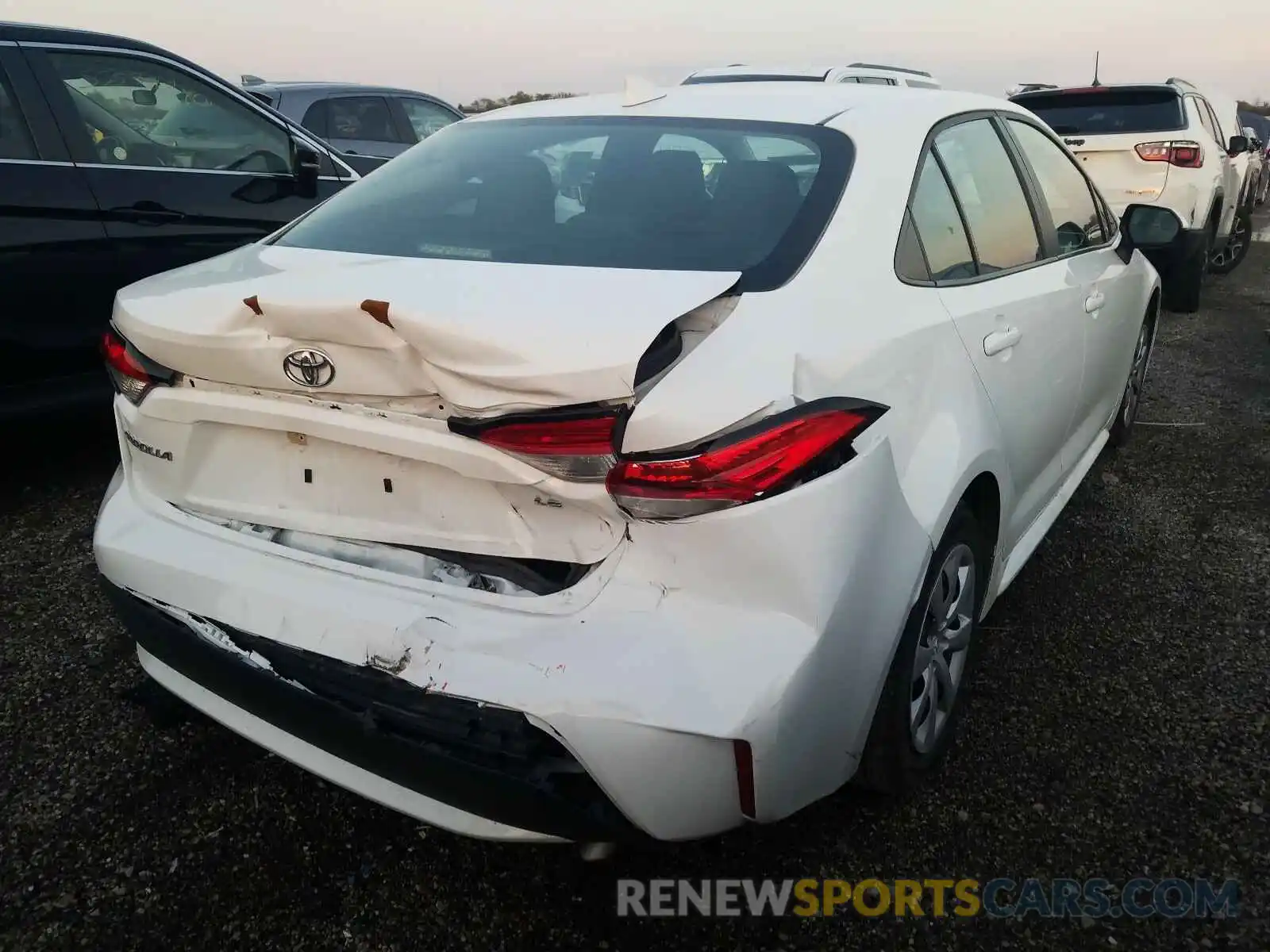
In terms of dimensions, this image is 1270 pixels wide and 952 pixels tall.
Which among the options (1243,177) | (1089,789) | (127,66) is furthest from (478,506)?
(1243,177)

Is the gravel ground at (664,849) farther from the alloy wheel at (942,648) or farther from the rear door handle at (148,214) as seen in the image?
the rear door handle at (148,214)

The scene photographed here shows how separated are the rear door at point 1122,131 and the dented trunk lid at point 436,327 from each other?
663 centimetres

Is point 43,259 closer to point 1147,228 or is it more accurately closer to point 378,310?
point 378,310

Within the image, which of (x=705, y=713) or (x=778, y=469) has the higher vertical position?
(x=778, y=469)

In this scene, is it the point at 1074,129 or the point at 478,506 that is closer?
the point at 478,506

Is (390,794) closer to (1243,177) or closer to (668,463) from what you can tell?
(668,463)

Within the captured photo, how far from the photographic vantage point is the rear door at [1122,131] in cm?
711

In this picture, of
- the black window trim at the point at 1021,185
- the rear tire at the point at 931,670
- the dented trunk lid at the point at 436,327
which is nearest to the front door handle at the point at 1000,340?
the black window trim at the point at 1021,185

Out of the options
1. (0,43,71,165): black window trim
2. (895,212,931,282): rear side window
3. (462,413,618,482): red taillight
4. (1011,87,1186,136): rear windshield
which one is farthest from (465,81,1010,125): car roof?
(1011,87,1186,136): rear windshield

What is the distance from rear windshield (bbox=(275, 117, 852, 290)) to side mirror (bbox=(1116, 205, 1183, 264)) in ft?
6.13

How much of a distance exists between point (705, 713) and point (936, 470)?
71 cm

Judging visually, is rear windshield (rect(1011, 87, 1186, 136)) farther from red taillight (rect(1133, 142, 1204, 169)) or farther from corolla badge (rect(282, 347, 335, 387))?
corolla badge (rect(282, 347, 335, 387))

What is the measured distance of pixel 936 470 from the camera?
1.84 meters

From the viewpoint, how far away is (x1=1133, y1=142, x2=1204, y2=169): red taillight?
7.05m
